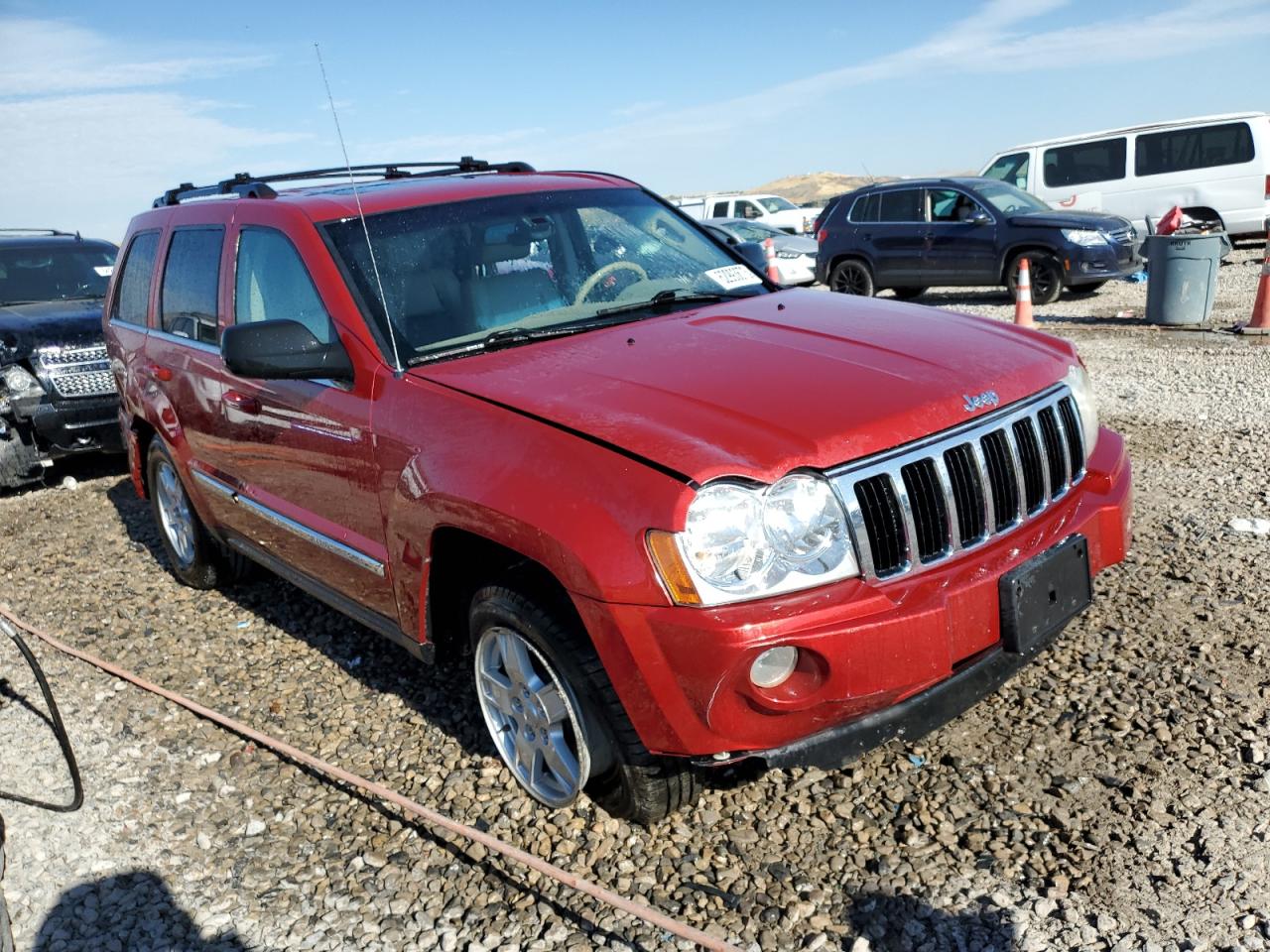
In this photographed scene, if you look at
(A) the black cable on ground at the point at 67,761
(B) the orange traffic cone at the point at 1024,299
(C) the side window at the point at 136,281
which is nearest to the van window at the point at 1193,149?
(B) the orange traffic cone at the point at 1024,299

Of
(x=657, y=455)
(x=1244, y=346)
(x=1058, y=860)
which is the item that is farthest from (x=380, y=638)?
(x=1244, y=346)

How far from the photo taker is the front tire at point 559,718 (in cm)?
279

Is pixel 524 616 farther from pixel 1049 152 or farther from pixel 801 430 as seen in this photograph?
pixel 1049 152

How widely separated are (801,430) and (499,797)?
158 cm

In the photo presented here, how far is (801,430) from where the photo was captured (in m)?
2.66

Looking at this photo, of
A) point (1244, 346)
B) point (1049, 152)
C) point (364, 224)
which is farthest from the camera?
point (1049, 152)

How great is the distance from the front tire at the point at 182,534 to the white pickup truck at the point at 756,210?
66.6 ft

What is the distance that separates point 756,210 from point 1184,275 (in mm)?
15599

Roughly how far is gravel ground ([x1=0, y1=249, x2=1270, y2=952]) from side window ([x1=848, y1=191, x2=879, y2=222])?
10230 millimetres

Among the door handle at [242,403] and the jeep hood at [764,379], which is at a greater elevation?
the jeep hood at [764,379]

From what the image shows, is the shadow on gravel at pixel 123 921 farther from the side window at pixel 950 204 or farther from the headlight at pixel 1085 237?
the side window at pixel 950 204

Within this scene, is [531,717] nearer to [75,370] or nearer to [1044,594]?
[1044,594]

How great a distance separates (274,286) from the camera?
3941 millimetres

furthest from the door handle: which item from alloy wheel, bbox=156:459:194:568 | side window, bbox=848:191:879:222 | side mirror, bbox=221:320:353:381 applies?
side window, bbox=848:191:879:222
